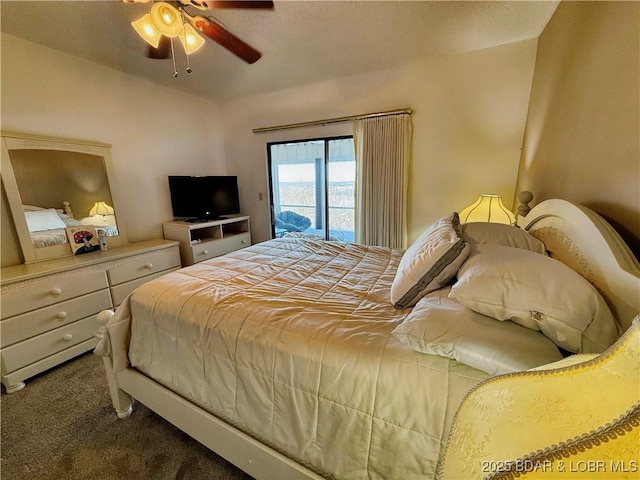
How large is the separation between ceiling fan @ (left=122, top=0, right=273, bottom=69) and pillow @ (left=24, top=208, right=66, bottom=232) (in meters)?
1.65

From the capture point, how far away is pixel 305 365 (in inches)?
37.2

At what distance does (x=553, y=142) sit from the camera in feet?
5.03

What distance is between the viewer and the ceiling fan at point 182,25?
1.37m

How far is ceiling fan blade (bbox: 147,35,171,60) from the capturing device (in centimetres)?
163

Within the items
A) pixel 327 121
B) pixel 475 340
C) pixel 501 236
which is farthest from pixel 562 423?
pixel 327 121

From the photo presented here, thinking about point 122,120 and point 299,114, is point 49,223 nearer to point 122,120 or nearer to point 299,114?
point 122,120

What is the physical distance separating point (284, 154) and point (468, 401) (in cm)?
351

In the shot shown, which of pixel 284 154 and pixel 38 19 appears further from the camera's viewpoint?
pixel 284 154

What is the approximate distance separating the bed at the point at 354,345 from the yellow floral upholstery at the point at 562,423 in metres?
0.28

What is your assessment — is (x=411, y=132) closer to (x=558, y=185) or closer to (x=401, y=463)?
(x=558, y=185)

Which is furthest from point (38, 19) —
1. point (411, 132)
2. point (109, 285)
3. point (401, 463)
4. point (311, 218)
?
point (401, 463)

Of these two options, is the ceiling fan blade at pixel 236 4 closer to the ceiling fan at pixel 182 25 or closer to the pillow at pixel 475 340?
the ceiling fan at pixel 182 25

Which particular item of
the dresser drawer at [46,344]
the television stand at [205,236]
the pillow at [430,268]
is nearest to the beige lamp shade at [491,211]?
the pillow at [430,268]

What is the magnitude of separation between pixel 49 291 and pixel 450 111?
150 inches
